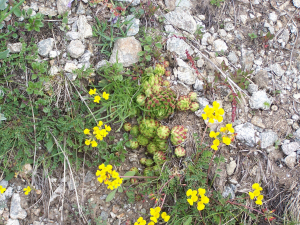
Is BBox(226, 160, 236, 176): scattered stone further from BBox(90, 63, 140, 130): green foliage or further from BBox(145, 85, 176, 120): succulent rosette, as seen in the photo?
BBox(90, 63, 140, 130): green foliage

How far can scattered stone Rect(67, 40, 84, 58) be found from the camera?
362cm

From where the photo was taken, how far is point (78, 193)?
141 inches

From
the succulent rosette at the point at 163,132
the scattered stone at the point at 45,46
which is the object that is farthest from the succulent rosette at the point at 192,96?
the scattered stone at the point at 45,46

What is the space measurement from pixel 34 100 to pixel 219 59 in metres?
2.98

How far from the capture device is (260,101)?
3.83 m

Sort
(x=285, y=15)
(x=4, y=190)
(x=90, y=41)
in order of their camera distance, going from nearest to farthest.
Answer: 1. (x=4, y=190)
2. (x=90, y=41)
3. (x=285, y=15)

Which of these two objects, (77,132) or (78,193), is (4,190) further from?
(77,132)

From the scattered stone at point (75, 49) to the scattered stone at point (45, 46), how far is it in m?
0.26

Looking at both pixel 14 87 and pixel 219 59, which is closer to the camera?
pixel 14 87

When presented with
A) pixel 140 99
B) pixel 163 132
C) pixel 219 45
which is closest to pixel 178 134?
pixel 163 132

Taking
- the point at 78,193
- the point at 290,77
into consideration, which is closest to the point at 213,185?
the point at 78,193

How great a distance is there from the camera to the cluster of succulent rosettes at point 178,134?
3.55m

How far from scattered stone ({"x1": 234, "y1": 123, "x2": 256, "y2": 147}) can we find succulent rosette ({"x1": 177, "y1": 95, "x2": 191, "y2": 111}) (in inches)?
33.3

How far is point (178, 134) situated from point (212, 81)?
1104 mm
